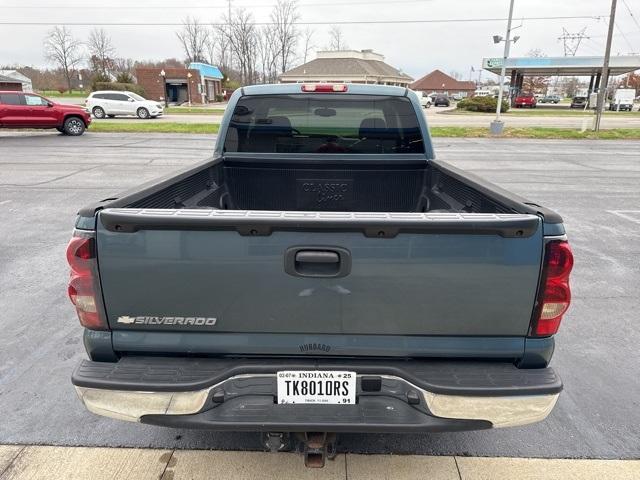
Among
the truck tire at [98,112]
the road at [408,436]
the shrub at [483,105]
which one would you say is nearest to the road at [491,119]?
the truck tire at [98,112]

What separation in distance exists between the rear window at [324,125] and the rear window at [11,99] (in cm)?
1854

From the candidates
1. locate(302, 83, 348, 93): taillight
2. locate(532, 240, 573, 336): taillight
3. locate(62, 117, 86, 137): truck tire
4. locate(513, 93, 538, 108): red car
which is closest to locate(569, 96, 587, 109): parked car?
locate(513, 93, 538, 108): red car

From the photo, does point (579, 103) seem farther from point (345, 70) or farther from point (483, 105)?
point (345, 70)

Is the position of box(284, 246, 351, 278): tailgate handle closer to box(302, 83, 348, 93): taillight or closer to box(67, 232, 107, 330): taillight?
box(67, 232, 107, 330): taillight

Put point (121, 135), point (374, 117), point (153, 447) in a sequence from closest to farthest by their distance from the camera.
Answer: point (153, 447) < point (374, 117) < point (121, 135)

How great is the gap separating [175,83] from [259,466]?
183ft

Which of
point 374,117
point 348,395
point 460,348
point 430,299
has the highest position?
point 374,117

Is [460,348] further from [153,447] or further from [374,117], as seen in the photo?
[374,117]

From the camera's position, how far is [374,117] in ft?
13.2

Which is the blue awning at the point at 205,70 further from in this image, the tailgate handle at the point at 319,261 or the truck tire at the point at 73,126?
the tailgate handle at the point at 319,261

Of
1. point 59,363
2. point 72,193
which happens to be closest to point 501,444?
point 59,363

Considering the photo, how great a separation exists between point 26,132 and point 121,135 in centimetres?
474

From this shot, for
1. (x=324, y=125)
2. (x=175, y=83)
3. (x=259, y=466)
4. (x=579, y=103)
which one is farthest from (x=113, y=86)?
(x=579, y=103)

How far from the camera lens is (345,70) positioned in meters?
56.9
